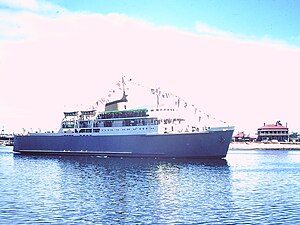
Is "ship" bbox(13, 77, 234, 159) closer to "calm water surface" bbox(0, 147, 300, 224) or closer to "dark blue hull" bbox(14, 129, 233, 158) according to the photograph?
"dark blue hull" bbox(14, 129, 233, 158)

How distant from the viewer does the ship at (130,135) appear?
231ft

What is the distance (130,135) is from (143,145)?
3385 mm

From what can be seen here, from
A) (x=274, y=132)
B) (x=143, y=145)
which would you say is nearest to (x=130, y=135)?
(x=143, y=145)

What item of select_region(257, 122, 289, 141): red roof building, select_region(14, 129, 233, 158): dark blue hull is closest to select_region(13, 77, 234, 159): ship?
select_region(14, 129, 233, 158): dark blue hull

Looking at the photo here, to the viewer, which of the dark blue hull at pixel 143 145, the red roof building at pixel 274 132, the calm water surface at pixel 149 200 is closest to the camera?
the calm water surface at pixel 149 200

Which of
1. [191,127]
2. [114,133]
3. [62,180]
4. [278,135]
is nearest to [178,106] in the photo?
[191,127]

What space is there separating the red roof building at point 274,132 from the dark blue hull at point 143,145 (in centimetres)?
11306

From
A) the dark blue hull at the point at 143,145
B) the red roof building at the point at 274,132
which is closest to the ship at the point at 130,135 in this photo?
the dark blue hull at the point at 143,145

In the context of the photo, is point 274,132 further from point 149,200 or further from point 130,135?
point 149,200

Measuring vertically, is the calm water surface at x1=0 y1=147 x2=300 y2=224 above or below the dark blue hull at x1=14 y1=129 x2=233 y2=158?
below

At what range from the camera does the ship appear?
231ft

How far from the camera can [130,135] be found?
77125 mm

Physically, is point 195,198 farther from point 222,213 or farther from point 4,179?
point 4,179

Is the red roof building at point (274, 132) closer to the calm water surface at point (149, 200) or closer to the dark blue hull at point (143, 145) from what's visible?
the dark blue hull at point (143, 145)
